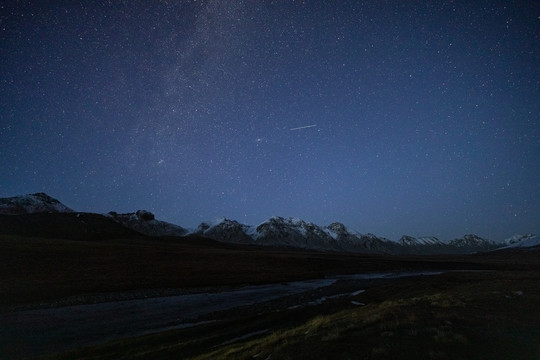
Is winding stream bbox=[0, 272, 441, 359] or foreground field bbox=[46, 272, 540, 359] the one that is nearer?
foreground field bbox=[46, 272, 540, 359]

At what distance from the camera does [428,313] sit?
687 inches

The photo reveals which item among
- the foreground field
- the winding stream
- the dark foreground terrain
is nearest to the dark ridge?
the dark foreground terrain

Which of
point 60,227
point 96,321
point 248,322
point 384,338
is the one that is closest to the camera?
point 384,338

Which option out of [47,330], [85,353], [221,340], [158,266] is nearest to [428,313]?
[221,340]

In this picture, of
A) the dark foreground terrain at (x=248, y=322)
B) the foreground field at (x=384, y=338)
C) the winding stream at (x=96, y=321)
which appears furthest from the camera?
the winding stream at (x=96, y=321)

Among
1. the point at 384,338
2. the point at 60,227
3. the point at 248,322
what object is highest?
the point at 60,227

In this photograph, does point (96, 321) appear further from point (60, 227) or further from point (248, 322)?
point (60, 227)

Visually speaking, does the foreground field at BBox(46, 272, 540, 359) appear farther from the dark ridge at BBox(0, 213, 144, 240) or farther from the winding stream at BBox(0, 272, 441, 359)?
the dark ridge at BBox(0, 213, 144, 240)

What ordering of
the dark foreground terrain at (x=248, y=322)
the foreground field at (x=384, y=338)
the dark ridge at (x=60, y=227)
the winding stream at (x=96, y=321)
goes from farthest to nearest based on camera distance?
the dark ridge at (x=60, y=227) → the winding stream at (x=96, y=321) → the dark foreground terrain at (x=248, y=322) → the foreground field at (x=384, y=338)

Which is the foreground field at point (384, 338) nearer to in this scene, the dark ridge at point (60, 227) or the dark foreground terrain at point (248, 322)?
the dark foreground terrain at point (248, 322)

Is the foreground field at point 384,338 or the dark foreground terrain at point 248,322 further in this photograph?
the dark foreground terrain at point 248,322

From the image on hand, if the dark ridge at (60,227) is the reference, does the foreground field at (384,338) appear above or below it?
below

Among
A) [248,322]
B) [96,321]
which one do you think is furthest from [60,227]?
[248,322]

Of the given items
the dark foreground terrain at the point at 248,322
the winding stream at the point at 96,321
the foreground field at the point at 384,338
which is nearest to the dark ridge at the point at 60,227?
the dark foreground terrain at the point at 248,322
